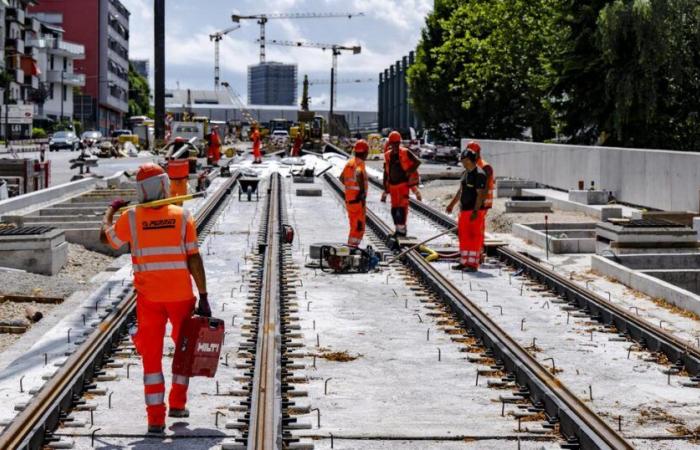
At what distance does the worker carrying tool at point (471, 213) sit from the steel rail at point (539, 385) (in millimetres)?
2393

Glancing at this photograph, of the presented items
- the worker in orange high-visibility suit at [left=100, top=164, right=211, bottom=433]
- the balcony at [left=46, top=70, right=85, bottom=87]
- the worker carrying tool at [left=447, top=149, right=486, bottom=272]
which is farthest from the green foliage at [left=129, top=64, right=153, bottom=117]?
the worker in orange high-visibility suit at [left=100, top=164, right=211, bottom=433]

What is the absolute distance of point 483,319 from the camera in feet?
38.1

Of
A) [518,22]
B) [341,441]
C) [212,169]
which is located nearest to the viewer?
[341,441]

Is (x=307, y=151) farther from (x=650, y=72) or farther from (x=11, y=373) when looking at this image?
(x=11, y=373)

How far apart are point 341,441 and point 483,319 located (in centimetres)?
431

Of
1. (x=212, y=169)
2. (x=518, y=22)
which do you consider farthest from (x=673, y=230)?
A: (x=518, y=22)

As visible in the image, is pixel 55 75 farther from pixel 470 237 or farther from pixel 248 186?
pixel 470 237

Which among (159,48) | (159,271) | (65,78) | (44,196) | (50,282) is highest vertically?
(65,78)

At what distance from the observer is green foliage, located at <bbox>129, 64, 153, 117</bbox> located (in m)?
178

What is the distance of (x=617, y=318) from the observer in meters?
12.0

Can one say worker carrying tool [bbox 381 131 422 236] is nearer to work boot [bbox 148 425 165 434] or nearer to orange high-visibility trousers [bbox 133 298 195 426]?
orange high-visibility trousers [bbox 133 298 195 426]

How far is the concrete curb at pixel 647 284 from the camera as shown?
13039 millimetres

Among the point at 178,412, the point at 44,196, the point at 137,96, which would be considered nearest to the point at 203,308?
the point at 178,412

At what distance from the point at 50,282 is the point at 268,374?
21.7 feet
